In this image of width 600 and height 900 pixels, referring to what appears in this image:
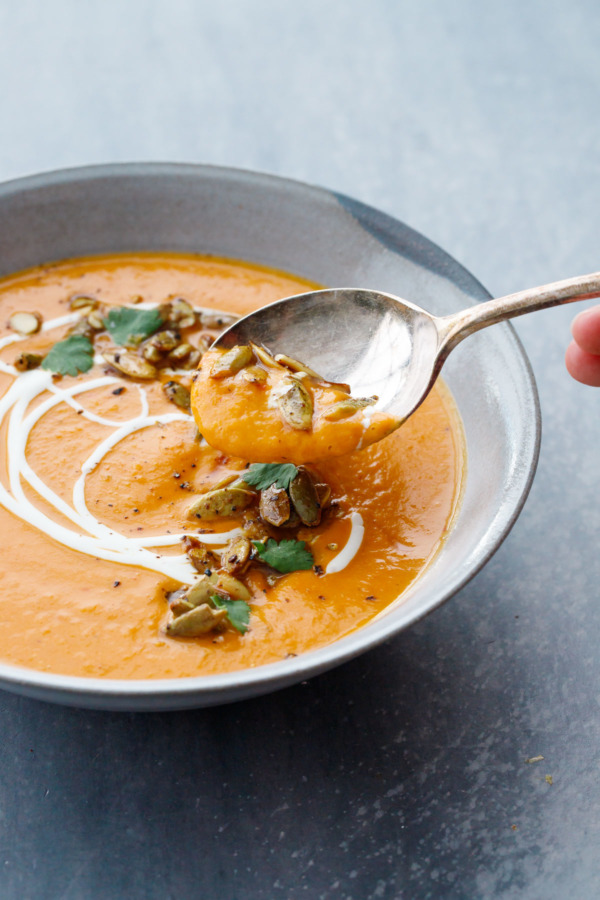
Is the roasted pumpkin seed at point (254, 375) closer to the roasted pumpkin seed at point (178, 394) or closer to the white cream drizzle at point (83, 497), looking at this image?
the white cream drizzle at point (83, 497)

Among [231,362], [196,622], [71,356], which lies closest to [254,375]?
[231,362]

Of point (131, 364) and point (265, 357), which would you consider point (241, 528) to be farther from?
point (131, 364)

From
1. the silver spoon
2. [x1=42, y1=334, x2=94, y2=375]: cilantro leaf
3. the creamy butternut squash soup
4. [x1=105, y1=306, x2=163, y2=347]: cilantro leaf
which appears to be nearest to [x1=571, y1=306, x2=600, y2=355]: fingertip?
the silver spoon

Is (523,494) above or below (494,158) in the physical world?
below

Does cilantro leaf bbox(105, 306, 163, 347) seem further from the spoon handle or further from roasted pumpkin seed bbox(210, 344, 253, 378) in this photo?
the spoon handle

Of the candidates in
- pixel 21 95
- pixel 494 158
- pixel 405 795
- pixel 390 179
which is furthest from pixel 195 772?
pixel 21 95

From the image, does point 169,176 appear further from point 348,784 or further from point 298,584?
point 348,784
